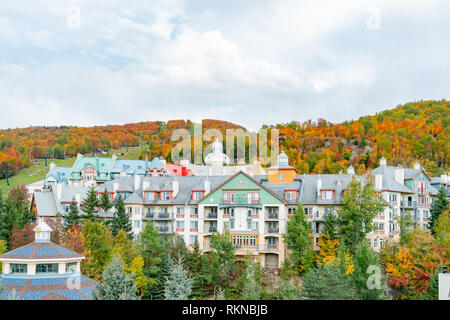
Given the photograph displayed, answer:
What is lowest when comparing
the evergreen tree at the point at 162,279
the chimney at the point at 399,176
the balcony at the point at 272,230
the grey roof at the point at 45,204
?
the evergreen tree at the point at 162,279

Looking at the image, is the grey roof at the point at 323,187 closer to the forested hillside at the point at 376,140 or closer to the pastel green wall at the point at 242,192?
the pastel green wall at the point at 242,192

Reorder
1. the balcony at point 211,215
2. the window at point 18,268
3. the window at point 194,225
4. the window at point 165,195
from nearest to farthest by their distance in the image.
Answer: the window at point 18,268
the balcony at point 211,215
the window at point 194,225
the window at point 165,195

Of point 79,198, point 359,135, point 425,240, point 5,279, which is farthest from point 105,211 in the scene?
point 359,135

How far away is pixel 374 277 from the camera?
48.8 metres

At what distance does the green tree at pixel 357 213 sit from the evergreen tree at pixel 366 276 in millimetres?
5502

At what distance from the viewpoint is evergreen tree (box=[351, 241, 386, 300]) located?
4775 centimetres

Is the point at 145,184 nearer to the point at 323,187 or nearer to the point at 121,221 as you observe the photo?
the point at 121,221

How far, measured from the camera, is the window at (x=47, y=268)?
152 ft

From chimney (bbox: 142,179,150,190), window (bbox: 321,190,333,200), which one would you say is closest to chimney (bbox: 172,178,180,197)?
chimney (bbox: 142,179,150,190)

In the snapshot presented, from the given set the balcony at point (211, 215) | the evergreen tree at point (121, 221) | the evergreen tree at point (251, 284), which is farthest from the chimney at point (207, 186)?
the evergreen tree at point (251, 284)

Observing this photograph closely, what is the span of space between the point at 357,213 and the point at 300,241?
6.81 meters

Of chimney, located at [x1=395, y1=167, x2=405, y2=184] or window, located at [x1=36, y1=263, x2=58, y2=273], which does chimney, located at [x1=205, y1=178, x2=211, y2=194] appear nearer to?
chimney, located at [x1=395, y1=167, x2=405, y2=184]

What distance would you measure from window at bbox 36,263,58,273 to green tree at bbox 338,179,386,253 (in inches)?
1138
